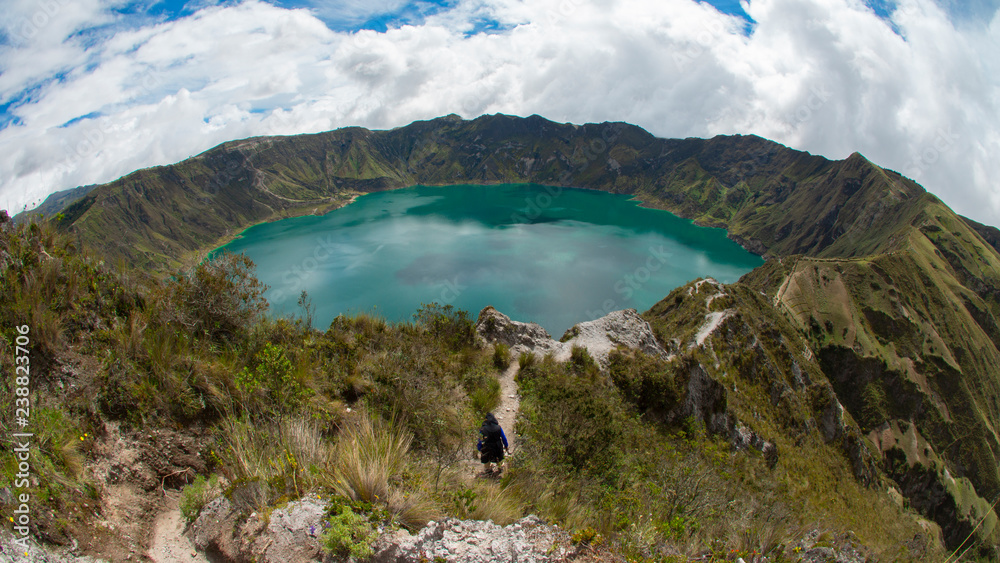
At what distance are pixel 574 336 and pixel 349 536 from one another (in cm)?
1936

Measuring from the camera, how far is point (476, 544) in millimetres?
4625

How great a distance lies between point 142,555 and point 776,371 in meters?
40.5

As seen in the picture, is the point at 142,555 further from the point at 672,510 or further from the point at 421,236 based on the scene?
the point at 421,236

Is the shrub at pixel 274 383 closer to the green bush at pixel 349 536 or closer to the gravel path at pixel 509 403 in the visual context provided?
the green bush at pixel 349 536

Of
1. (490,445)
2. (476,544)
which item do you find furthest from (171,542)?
(490,445)

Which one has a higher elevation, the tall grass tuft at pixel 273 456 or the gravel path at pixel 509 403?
the tall grass tuft at pixel 273 456

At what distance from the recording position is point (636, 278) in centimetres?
9100

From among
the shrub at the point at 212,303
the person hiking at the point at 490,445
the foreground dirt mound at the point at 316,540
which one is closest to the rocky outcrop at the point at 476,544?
the foreground dirt mound at the point at 316,540

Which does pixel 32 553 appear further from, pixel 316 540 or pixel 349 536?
pixel 349 536

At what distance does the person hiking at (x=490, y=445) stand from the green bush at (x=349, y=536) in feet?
11.7

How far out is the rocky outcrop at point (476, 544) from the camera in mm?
4395

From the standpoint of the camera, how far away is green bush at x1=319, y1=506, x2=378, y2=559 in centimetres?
424

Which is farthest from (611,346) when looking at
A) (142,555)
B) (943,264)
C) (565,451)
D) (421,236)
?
(943,264)

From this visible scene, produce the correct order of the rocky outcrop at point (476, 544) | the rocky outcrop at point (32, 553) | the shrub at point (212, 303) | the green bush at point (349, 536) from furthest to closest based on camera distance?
the shrub at point (212, 303), the rocky outcrop at point (476, 544), the green bush at point (349, 536), the rocky outcrop at point (32, 553)
